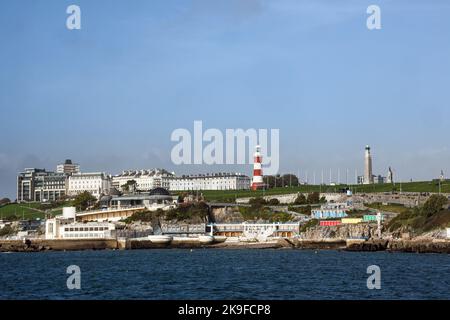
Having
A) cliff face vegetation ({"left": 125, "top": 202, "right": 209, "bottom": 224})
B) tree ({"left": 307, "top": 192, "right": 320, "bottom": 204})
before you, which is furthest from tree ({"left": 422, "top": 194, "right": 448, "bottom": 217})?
cliff face vegetation ({"left": 125, "top": 202, "right": 209, "bottom": 224})

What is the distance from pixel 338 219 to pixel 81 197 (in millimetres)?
67679

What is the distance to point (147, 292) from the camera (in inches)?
1503

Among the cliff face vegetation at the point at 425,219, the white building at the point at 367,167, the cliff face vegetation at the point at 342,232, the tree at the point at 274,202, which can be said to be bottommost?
the cliff face vegetation at the point at 342,232

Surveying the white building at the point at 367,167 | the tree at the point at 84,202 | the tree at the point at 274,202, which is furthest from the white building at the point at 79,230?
the white building at the point at 367,167

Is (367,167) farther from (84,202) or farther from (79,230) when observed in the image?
(79,230)

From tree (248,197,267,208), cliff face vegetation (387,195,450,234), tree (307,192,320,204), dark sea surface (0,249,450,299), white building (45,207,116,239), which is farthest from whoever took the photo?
tree (248,197,267,208)

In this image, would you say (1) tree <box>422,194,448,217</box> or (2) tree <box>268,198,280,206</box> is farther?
(2) tree <box>268,198,280,206</box>

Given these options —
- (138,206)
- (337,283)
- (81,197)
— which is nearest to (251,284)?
(337,283)

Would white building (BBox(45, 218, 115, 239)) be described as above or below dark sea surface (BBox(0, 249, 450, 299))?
above

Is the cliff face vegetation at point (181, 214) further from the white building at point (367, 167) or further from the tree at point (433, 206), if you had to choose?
the white building at point (367, 167)

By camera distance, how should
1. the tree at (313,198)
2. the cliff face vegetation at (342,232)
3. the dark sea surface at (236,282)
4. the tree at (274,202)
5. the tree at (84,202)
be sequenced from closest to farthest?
1. the dark sea surface at (236,282)
2. the cliff face vegetation at (342,232)
3. the tree at (313,198)
4. the tree at (274,202)
5. the tree at (84,202)

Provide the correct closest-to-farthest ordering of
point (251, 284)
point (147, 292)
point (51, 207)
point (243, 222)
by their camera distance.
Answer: point (147, 292)
point (251, 284)
point (243, 222)
point (51, 207)

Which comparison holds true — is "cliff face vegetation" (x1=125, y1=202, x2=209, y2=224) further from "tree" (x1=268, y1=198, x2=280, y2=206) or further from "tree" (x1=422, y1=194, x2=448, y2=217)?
"tree" (x1=422, y1=194, x2=448, y2=217)
